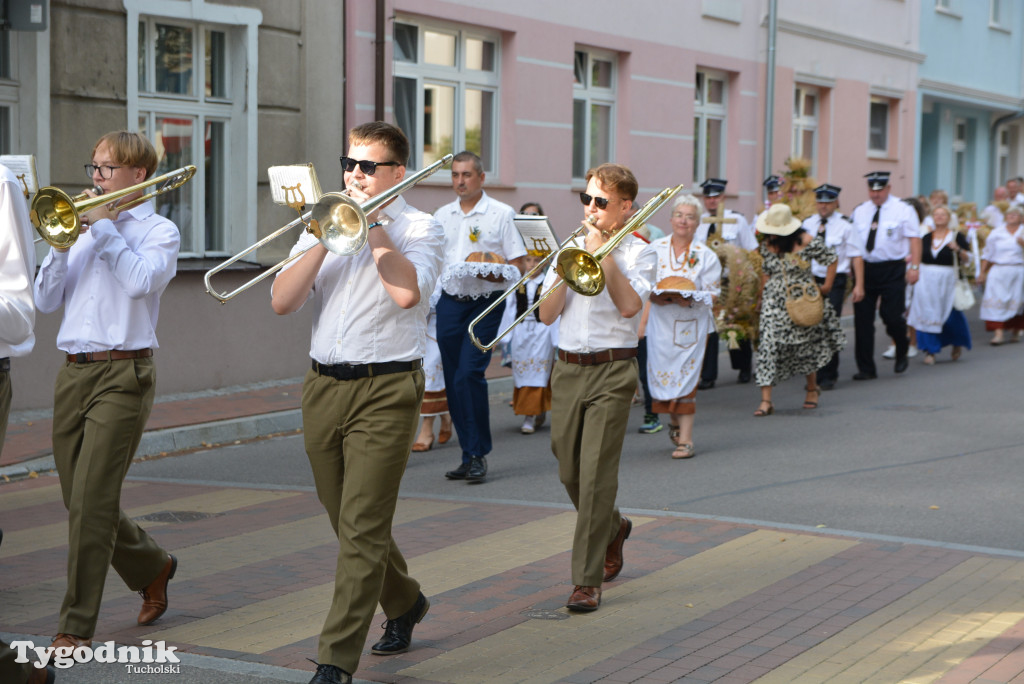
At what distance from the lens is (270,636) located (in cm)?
536

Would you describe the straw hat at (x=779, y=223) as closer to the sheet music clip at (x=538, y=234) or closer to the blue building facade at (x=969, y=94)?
the sheet music clip at (x=538, y=234)

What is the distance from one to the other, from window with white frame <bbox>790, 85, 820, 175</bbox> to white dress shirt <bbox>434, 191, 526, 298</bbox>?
1377 centimetres

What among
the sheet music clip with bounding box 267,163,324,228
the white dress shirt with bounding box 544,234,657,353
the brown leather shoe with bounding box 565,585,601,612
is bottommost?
the brown leather shoe with bounding box 565,585,601,612

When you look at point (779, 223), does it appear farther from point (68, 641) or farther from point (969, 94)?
point (969, 94)

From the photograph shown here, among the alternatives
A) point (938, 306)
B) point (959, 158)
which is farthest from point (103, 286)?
point (959, 158)

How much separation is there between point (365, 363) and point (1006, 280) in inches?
575

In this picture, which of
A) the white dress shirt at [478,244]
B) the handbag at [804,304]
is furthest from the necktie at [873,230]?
the white dress shirt at [478,244]

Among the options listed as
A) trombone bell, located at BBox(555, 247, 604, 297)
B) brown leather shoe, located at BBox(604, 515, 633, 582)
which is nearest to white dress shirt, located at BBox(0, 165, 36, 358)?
trombone bell, located at BBox(555, 247, 604, 297)

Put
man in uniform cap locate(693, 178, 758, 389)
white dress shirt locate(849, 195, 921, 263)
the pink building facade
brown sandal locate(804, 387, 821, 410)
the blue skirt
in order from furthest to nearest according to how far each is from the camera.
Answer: the blue skirt → the pink building facade → white dress shirt locate(849, 195, 921, 263) → man in uniform cap locate(693, 178, 758, 389) → brown sandal locate(804, 387, 821, 410)

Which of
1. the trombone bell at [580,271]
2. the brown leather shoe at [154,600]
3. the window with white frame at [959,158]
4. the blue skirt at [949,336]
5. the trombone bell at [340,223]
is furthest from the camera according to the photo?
the window with white frame at [959,158]

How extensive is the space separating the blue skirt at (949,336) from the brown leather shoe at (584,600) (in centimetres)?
1099

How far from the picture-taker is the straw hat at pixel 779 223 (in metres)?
11.8

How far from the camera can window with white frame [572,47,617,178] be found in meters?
17.8

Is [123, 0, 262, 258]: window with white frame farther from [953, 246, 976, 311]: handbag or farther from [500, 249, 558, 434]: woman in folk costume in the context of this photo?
[953, 246, 976, 311]: handbag
